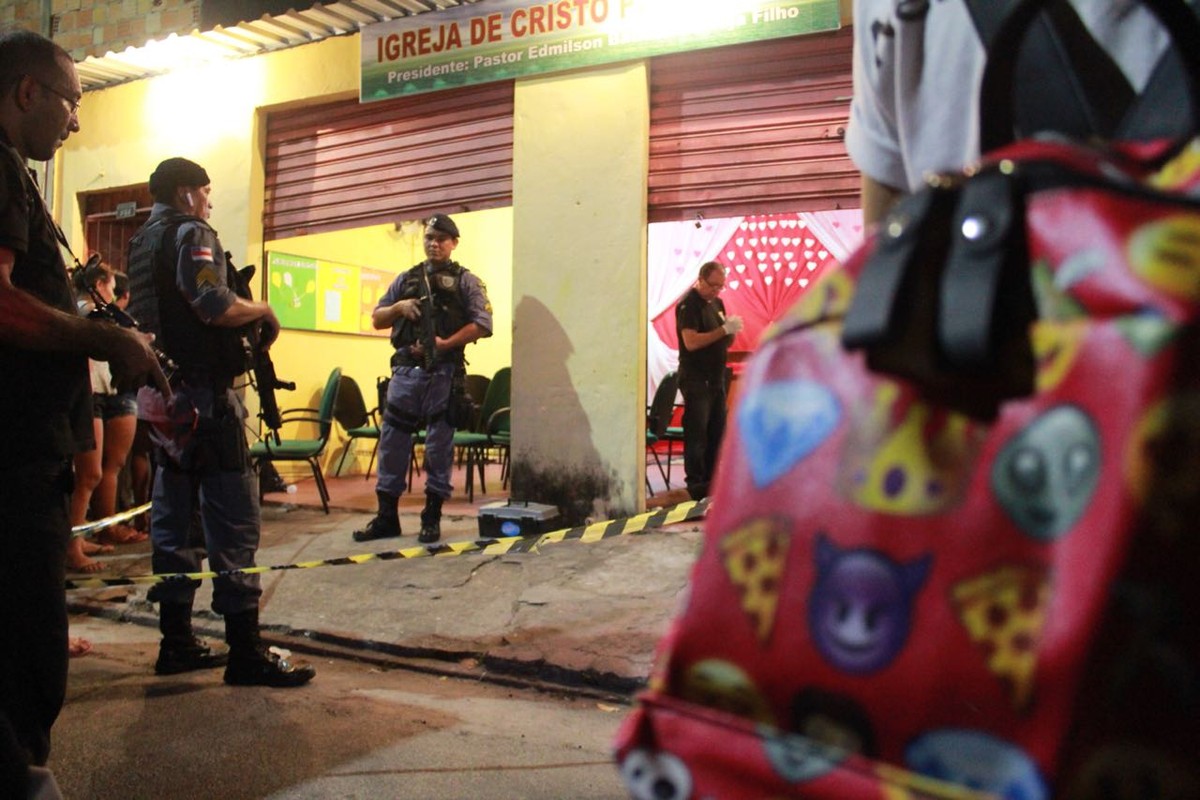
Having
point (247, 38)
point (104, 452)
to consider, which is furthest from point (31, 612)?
point (247, 38)

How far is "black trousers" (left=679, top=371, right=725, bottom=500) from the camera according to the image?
23.1ft

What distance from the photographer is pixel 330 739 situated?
286 centimetres

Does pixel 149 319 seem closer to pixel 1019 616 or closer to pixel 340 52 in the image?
pixel 1019 616

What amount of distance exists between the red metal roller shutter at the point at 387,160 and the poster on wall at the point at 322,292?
0.76 metres

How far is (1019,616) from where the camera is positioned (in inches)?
21.0

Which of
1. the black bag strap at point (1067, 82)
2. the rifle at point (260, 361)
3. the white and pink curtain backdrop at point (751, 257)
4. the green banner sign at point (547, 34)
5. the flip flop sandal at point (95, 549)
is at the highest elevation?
the green banner sign at point (547, 34)

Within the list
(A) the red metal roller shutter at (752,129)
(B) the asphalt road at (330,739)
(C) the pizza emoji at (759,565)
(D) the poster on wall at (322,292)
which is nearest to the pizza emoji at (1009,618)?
(C) the pizza emoji at (759,565)

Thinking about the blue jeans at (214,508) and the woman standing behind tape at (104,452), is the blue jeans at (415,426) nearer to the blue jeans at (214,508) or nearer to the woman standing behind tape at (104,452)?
the woman standing behind tape at (104,452)

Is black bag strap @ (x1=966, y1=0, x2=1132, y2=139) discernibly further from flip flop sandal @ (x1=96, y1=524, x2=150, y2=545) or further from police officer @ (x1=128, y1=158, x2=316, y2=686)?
flip flop sandal @ (x1=96, y1=524, x2=150, y2=545)

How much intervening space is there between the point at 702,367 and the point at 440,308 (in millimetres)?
2157

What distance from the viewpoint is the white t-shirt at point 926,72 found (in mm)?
886

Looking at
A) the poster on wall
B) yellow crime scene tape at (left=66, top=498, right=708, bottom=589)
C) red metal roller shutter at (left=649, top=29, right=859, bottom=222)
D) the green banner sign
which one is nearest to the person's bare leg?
yellow crime scene tape at (left=66, top=498, right=708, bottom=589)

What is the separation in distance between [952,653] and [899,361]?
181 mm

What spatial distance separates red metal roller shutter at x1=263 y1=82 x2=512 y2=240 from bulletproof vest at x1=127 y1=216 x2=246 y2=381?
3189 millimetres
